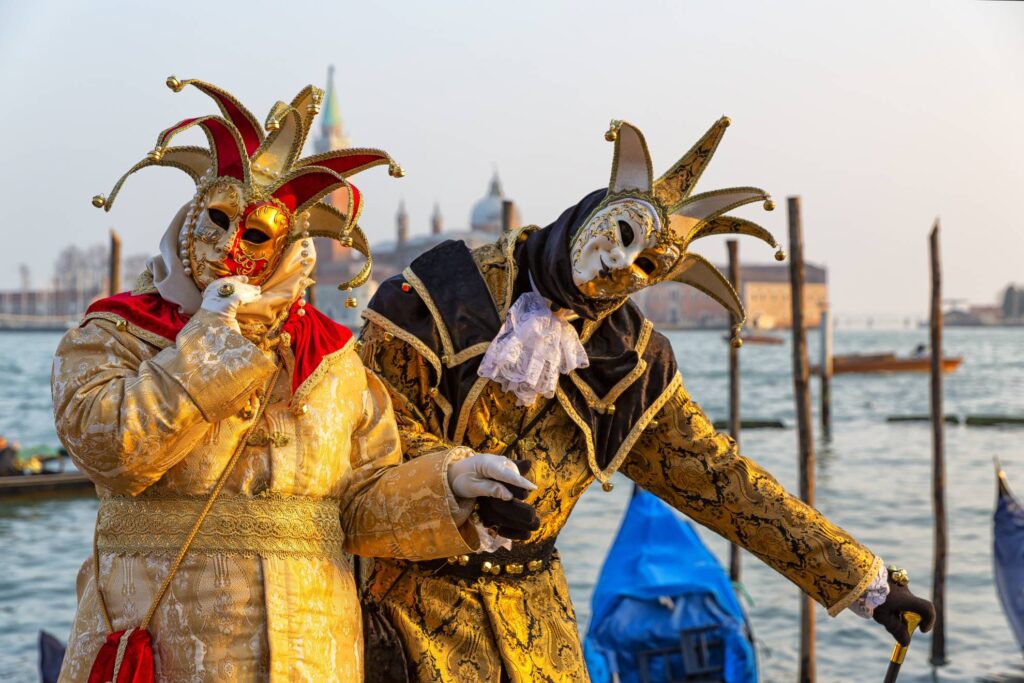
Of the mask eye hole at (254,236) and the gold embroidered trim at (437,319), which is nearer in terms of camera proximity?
the mask eye hole at (254,236)

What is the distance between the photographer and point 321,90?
7.36 ft

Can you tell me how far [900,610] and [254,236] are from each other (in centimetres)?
152

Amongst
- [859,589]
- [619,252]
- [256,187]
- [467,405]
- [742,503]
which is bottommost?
[859,589]

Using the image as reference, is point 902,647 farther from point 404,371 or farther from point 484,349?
point 404,371

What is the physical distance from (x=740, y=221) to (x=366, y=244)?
33.5 inches

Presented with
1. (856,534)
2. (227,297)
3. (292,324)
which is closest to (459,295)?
(292,324)

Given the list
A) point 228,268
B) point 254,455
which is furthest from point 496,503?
point 228,268

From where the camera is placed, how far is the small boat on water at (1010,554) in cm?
743

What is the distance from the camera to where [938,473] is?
8914mm

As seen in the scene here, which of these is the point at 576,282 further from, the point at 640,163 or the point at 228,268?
the point at 228,268

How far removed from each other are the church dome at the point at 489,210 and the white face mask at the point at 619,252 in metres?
76.8

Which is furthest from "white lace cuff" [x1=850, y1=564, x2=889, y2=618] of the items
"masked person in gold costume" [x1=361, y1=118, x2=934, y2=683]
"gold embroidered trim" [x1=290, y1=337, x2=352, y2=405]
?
"gold embroidered trim" [x1=290, y1=337, x2=352, y2=405]

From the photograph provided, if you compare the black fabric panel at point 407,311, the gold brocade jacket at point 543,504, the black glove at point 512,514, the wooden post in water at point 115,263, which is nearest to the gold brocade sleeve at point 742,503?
the gold brocade jacket at point 543,504

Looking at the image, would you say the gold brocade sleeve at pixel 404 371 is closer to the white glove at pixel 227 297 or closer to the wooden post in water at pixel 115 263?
the white glove at pixel 227 297
